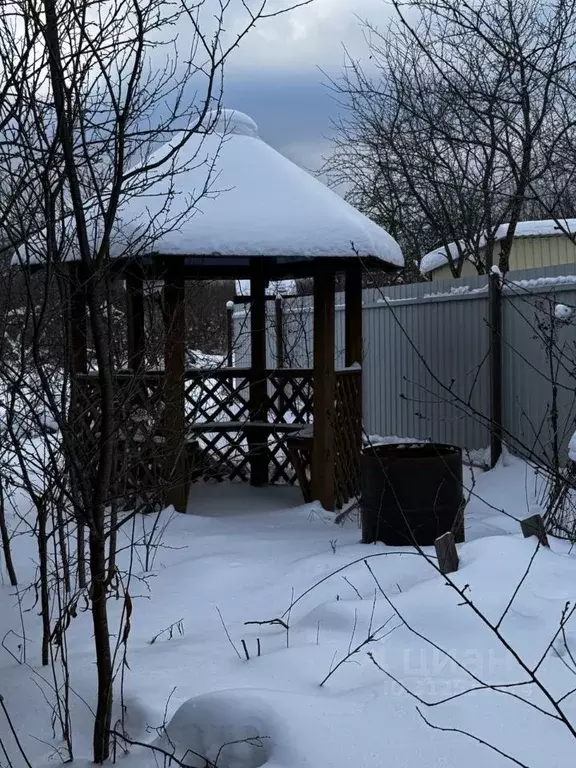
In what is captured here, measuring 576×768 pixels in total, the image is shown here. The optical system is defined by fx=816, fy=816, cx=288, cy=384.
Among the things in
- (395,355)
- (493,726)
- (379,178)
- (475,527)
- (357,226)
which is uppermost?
(379,178)

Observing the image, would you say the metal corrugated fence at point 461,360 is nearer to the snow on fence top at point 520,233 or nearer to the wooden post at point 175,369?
the wooden post at point 175,369

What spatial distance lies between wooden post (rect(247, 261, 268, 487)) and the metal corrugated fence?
0.37 m

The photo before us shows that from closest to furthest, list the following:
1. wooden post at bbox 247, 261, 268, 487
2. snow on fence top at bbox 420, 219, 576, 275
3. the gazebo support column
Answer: the gazebo support column
wooden post at bbox 247, 261, 268, 487
snow on fence top at bbox 420, 219, 576, 275

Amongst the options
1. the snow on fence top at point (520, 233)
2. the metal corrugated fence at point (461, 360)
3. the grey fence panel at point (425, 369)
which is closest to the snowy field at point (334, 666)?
the metal corrugated fence at point (461, 360)

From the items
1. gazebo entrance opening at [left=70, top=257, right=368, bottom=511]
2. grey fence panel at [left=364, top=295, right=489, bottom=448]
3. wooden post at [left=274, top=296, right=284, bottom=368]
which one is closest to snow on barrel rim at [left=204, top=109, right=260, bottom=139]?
gazebo entrance opening at [left=70, top=257, right=368, bottom=511]

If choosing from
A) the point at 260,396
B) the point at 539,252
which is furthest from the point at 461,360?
the point at 539,252

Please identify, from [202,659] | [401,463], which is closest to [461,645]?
[202,659]

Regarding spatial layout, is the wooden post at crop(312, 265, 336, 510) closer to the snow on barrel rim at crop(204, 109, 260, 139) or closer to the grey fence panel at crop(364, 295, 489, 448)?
the grey fence panel at crop(364, 295, 489, 448)

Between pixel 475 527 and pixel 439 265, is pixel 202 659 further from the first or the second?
pixel 439 265

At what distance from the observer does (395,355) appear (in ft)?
34.9

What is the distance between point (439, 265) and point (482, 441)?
679cm

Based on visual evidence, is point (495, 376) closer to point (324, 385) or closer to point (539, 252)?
point (324, 385)

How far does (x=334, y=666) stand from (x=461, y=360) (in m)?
6.32

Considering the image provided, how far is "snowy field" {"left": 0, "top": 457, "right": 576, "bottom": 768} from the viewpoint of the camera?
7.89 feet
